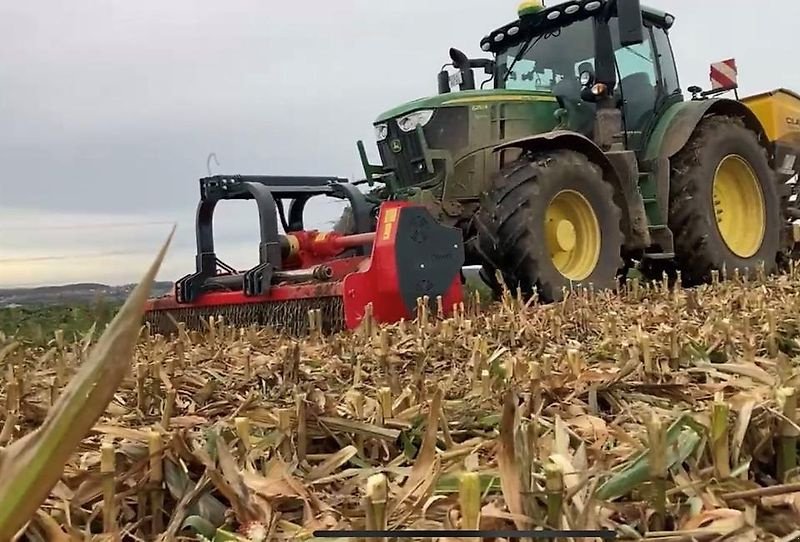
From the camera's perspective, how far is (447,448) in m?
1.25

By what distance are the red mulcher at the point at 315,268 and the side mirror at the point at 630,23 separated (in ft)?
5.54

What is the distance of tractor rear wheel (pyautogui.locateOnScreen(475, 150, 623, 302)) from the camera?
15.2 ft

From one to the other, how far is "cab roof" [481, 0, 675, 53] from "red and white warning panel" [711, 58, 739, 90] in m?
0.73

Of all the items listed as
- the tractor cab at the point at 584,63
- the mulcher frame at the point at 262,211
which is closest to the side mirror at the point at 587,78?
the tractor cab at the point at 584,63

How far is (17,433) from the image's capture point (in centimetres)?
148

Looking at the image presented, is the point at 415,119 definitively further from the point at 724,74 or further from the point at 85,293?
the point at 85,293

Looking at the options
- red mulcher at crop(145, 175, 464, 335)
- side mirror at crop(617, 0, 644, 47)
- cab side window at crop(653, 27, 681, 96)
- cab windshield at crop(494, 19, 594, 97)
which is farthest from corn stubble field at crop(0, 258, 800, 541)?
cab side window at crop(653, 27, 681, 96)

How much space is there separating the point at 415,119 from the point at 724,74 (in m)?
3.11

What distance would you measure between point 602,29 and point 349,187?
199 cm

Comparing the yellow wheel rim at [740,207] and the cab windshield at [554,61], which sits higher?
the cab windshield at [554,61]

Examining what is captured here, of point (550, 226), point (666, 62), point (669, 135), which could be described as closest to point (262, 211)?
point (550, 226)

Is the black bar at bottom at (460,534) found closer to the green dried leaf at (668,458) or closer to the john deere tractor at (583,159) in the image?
→ the green dried leaf at (668,458)

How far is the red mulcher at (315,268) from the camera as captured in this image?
13.3 feet

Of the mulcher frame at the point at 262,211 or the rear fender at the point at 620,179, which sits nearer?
the mulcher frame at the point at 262,211
